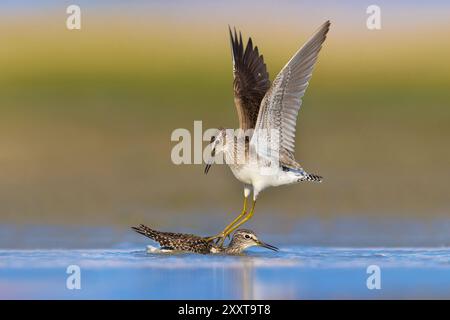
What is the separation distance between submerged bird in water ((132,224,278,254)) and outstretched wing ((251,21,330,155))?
3.28 ft

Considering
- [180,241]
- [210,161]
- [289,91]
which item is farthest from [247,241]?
[289,91]

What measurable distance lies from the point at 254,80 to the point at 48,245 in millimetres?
2909

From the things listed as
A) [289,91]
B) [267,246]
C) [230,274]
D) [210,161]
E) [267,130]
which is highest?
[289,91]

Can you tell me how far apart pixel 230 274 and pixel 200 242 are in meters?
1.33

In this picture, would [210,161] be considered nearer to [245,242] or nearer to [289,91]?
[245,242]

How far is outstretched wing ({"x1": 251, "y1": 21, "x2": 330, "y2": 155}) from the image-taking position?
10531 mm

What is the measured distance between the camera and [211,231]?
12.1m

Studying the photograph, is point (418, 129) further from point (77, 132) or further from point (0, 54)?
point (0, 54)

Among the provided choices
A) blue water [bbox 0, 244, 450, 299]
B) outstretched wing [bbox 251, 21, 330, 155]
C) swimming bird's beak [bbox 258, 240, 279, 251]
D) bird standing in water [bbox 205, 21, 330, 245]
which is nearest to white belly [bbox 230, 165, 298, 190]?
bird standing in water [bbox 205, 21, 330, 245]

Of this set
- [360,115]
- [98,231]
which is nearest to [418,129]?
[360,115]

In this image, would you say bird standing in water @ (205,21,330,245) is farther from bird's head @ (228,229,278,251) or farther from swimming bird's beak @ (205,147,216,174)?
bird's head @ (228,229,278,251)

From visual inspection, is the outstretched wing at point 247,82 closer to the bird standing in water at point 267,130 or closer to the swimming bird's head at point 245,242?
the bird standing in water at point 267,130

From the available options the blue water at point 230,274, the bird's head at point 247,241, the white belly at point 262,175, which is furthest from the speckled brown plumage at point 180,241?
the white belly at point 262,175

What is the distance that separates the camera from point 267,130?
10.9 metres
